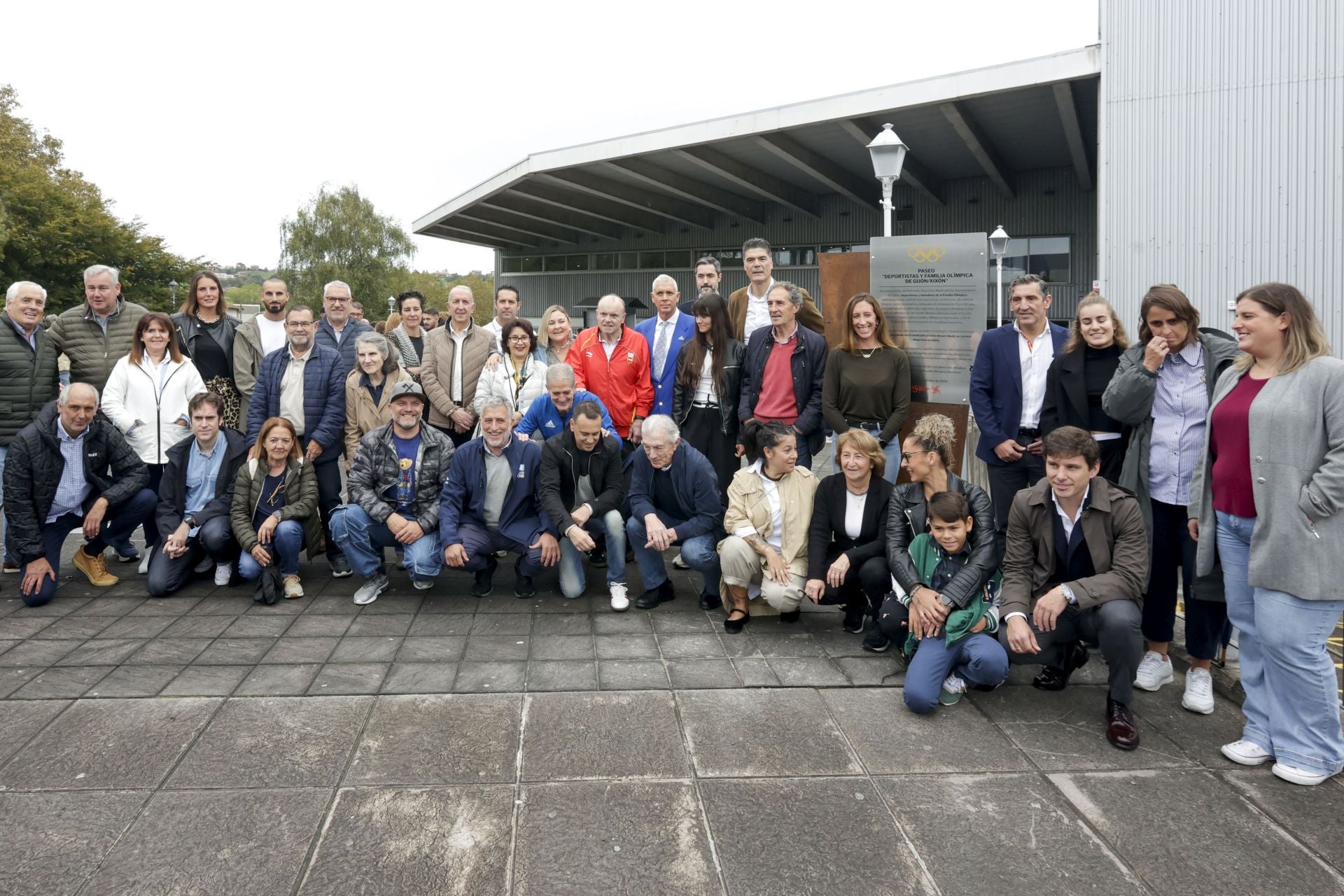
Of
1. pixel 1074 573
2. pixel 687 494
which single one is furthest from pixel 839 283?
pixel 1074 573

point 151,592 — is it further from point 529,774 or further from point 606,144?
point 606,144

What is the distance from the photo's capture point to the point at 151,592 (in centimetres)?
543

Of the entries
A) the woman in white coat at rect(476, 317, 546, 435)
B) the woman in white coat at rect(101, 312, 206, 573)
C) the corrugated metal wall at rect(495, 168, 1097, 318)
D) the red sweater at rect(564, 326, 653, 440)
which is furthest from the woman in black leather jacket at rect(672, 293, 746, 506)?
the corrugated metal wall at rect(495, 168, 1097, 318)

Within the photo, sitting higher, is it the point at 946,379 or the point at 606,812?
the point at 946,379

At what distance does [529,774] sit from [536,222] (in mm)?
28734

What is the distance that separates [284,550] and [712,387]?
9.92 ft

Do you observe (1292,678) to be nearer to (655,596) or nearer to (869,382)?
(869,382)

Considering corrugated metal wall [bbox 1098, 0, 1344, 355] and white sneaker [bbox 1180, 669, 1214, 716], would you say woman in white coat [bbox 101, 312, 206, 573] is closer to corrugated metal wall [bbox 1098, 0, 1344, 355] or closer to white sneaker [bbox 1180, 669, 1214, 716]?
white sneaker [bbox 1180, 669, 1214, 716]

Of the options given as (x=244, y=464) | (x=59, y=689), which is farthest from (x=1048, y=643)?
(x=244, y=464)

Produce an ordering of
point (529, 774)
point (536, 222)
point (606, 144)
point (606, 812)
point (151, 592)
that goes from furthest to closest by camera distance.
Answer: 1. point (536, 222)
2. point (606, 144)
3. point (151, 592)
4. point (529, 774)
5. point (606, 812)

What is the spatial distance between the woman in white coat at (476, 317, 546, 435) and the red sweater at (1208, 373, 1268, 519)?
13.8 ft

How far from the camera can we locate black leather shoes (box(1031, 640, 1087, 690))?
13.3 ft

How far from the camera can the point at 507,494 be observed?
18.3 feet

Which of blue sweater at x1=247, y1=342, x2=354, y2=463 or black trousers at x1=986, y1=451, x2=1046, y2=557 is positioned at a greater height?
blue sweater at x1=247, y1=342, x2=354, y2=463
